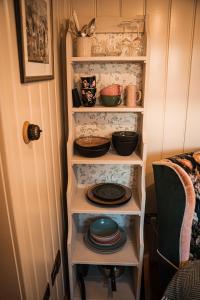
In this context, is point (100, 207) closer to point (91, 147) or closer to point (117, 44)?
point (91, 147)

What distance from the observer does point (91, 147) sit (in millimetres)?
1413

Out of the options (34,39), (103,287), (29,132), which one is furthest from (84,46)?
(103,287)

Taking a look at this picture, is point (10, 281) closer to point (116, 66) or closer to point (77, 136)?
point (77, 136)

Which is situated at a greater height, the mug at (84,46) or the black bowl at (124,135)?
the mug at (84,46)

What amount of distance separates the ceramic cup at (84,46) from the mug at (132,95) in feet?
1.00

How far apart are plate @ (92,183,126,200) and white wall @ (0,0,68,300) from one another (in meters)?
0.28

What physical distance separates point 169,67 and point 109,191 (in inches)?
34.9

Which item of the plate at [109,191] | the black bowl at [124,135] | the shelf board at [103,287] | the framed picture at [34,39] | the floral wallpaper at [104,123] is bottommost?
the shelf board at [103,287]

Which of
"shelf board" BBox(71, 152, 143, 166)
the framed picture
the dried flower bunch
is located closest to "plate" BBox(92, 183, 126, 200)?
"shelf board" BBox(71, 152, 143, 166)

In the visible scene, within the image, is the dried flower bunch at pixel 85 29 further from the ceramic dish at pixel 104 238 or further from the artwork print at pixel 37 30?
the ceramic dish at pixel 104 238

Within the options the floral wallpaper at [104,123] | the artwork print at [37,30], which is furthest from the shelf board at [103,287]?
the artwork print at [37,30]

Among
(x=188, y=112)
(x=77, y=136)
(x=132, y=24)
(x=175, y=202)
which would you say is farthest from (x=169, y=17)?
(x=175, y=202)

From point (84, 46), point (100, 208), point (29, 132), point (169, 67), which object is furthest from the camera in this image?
point (169, 67)

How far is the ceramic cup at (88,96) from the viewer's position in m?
1.40
